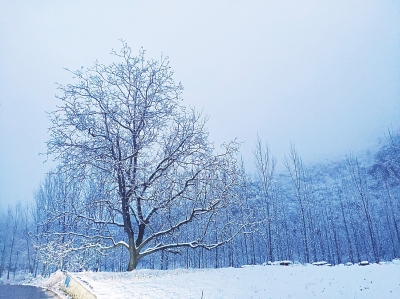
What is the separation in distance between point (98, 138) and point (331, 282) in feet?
39.3

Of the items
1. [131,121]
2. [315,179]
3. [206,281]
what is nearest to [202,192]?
[206,281]

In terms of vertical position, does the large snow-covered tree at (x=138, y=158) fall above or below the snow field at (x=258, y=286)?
above

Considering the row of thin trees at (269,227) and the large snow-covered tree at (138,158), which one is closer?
the large snow-covered tree at (138,158)

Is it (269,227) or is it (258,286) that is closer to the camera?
(258,286)

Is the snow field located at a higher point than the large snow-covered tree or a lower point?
lower

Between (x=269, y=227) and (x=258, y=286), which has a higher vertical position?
(x=269, y=227)

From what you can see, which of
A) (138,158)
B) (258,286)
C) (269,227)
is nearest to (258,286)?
(258,286)

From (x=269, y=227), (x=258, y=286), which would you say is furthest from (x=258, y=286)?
(x=269, y=227)

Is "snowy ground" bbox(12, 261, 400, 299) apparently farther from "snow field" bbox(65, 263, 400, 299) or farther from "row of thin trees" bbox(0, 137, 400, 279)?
"row of thin trees" bbox(0, 137, 400, 279)

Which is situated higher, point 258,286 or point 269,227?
point 269,227

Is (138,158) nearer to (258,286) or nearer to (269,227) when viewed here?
(258,286)

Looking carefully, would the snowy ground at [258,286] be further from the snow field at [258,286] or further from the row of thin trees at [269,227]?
the row of thin trees at [269,227]

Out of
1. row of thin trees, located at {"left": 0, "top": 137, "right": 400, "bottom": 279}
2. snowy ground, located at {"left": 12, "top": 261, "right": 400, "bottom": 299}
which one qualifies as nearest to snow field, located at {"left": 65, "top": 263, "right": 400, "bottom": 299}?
snowy ground, located at {"left": 12, "top": 261, "right": 400, "bottom": 299}

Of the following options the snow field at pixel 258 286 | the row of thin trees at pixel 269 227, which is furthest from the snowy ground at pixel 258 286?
the row of thin trees at pixel 269 227
